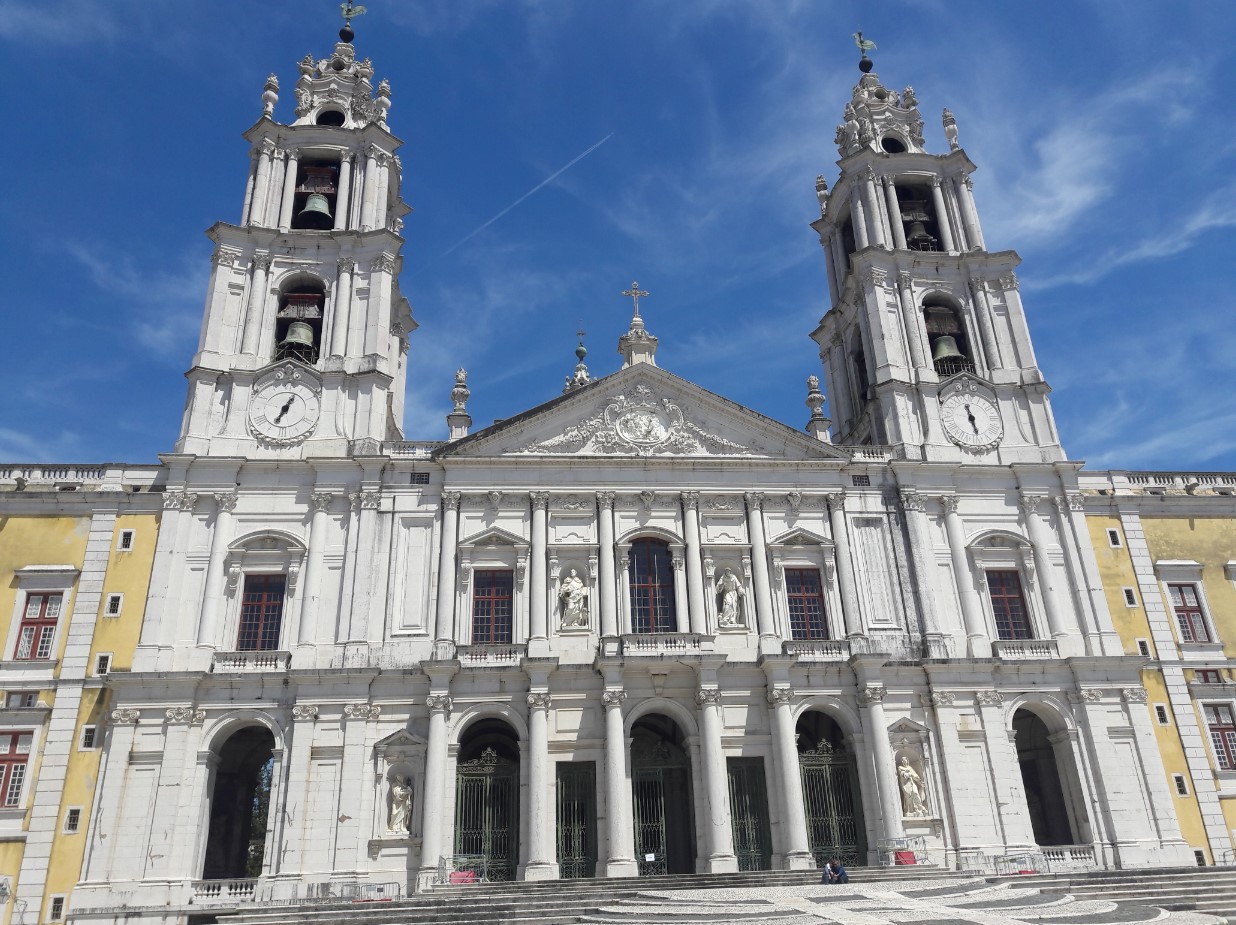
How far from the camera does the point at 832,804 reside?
83.4 feet

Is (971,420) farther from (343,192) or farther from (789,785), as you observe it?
(343,192)

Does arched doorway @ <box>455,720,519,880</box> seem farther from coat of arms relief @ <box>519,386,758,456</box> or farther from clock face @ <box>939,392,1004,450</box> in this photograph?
clock face @ <box>939,392,1004,450</box>

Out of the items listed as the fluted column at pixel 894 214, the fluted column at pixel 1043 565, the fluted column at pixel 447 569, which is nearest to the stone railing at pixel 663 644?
the fluted column at pixel 447 569

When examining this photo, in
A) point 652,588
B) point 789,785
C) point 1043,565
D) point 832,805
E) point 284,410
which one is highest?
point 284,410

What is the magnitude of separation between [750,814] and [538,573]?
8496 millimetres

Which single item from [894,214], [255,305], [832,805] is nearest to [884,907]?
[832,805]

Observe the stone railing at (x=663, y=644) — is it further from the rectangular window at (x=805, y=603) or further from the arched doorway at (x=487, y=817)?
the arched doorway at (x=487, y=817)

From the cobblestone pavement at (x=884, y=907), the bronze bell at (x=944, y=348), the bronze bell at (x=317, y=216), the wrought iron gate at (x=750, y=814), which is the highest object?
the bronze bell at (x=317, y=216)

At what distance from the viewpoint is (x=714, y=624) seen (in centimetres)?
2672

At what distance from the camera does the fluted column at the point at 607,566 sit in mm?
26250

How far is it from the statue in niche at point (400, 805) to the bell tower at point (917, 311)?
17.6m

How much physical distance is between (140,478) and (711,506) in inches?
648

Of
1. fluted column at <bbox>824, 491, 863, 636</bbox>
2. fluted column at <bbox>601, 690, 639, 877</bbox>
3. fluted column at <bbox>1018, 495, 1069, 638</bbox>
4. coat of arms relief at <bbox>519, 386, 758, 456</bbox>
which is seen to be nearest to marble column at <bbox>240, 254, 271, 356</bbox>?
coat of arms relief at <bbox>519, 386, 758, 456</bbox>

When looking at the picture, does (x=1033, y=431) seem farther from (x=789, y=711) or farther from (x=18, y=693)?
(x=18, y=693)
